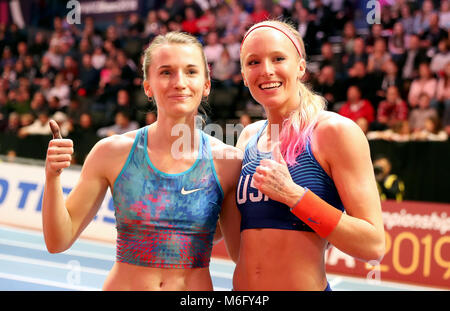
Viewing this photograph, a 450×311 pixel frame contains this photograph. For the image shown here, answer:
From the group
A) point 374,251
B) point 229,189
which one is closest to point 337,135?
point 374,251

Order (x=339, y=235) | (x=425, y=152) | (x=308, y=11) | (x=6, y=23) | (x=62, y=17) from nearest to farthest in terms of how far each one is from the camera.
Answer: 1. (x=339, y=235)
2. (x=425, y=152)
3. (x=308, y=11)
4. (x=62, y=17)
5. (x=6, y=23)

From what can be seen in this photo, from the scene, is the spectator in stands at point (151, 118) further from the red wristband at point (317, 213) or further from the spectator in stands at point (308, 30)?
the red wristband at point (317, 213)

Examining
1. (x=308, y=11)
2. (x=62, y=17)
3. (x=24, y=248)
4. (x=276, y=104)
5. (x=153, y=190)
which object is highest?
(x=62, y=17)

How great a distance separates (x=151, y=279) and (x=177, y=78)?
0.97 metres

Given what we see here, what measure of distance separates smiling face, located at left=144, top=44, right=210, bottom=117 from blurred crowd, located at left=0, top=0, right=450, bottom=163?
20.0 ft

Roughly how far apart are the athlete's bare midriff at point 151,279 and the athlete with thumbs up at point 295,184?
0.25 meters

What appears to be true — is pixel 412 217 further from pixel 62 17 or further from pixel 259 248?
pixel 62 17

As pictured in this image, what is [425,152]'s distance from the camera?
25.4 feet

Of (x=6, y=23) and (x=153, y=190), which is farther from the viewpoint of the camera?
(x=6, y=23)

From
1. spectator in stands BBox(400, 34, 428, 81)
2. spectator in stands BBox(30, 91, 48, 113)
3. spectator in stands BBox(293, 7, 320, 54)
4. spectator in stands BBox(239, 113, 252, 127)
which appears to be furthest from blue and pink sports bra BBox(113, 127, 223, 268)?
spectator in stands BBox(30, 91, 48, 113)

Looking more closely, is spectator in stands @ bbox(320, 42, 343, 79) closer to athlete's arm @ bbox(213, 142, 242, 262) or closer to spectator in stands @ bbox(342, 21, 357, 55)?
spectator in stands @ bbox(342, 21, 357, 55)

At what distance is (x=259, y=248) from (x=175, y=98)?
837 millimetres

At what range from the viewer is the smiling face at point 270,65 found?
262 centimetres
